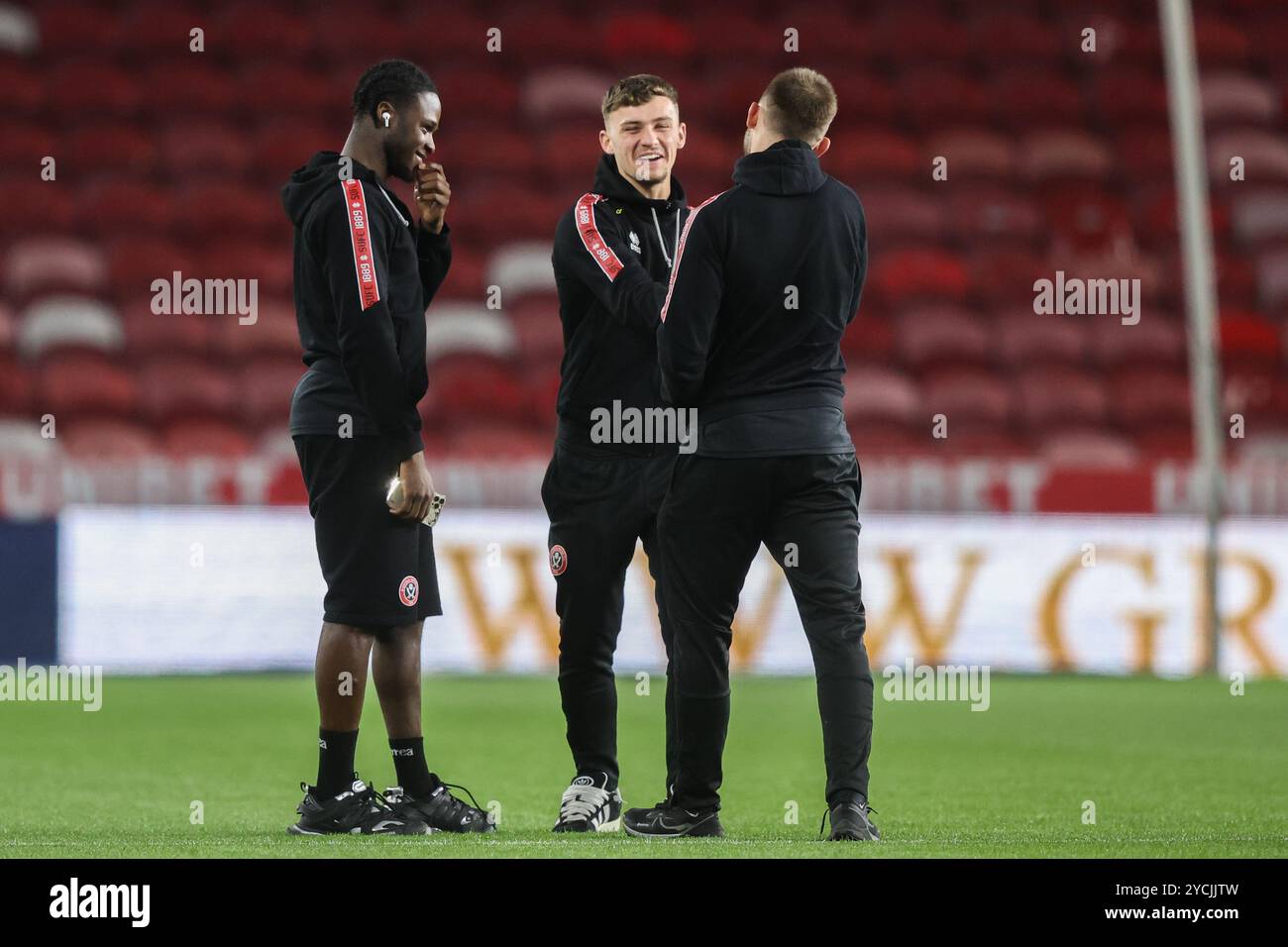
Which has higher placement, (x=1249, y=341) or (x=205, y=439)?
(x=1249, y=341)

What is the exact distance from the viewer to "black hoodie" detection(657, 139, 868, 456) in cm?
479

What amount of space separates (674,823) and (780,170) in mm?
1621

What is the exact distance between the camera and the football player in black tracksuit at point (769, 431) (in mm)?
4781

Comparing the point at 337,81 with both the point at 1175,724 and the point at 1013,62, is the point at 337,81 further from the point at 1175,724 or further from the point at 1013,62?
the point at 1175,724

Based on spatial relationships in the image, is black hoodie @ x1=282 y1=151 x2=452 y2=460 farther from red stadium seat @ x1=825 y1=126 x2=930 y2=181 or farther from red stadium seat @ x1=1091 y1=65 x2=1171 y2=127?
red stadium seat @ x1=1091 y1=65 x2=1171 y2=127

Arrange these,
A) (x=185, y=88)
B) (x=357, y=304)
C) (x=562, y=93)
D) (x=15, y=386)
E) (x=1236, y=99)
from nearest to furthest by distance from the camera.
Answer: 1. (x=357, y=304)
2. (x=15, y=386)
3. (x=185, y=88)
4. (x=562, y=93)
5. (x=1236, y=99)

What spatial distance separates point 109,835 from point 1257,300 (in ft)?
46.2

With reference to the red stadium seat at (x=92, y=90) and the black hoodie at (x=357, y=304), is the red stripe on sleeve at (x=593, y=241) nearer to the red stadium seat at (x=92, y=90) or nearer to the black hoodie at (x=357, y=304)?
the black hoodie at (x=357, y=304)

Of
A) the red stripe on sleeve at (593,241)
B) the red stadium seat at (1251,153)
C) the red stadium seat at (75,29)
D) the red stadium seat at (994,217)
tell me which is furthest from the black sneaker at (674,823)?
the red stadium seat at (1251,153)

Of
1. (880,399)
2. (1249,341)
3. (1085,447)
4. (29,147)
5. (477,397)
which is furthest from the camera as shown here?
(29,147)

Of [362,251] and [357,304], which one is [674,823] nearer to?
[357,304]

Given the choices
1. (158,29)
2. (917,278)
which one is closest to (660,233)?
(917,278)

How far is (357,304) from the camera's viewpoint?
4.91 m

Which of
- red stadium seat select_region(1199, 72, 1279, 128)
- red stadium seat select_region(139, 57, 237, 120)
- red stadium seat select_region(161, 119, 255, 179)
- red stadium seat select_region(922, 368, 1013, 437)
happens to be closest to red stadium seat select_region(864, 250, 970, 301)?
red stadium seat select_region(922, 368, 1013, 437)
